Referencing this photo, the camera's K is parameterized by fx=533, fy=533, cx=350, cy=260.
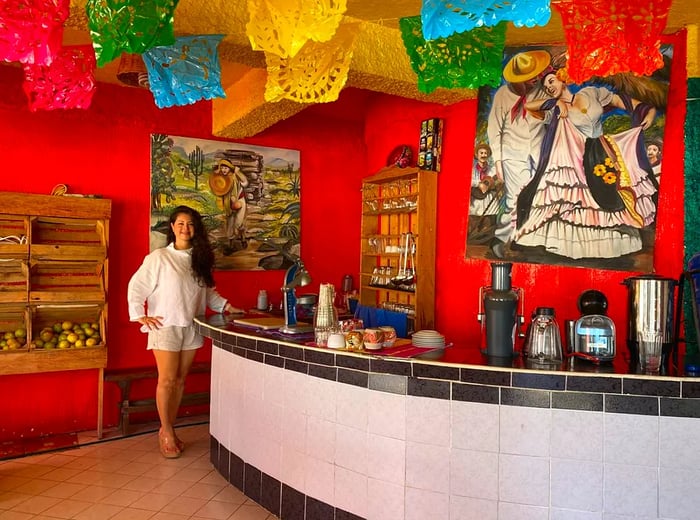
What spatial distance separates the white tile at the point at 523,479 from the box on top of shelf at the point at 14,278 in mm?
3807

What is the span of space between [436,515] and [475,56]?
2161 mm

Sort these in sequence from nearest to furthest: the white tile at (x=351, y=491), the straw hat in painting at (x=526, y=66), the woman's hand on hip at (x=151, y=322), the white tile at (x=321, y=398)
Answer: the white tile at (x=351, y=491) → the white tile at (x=321, y=398) → the straw hat in painting at (x=526, y=66) → the woman's hand on hip at (x=151, y=322)

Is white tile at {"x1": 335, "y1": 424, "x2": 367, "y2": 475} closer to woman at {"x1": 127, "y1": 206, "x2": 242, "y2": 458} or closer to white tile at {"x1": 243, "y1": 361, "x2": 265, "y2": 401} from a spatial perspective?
white tile at {"x1": 243, "y1": 361, "x2": 265, "y2": 401}

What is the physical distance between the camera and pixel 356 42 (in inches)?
134

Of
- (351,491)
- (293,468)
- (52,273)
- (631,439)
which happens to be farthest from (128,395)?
(631,439)

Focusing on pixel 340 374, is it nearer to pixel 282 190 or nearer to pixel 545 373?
pixel 545 373

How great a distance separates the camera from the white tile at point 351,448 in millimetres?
2689

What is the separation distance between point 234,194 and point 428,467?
374 centimetres

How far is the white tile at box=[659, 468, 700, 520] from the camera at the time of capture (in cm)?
218

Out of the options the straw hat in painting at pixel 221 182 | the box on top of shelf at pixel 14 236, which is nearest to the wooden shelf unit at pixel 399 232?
the straw hat in painting at pixel 221 182

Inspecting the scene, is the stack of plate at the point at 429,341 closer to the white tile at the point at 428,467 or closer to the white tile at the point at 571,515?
the white tile at the point at 428,467

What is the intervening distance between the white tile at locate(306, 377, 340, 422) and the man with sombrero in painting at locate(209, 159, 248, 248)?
112 inches

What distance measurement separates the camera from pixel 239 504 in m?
3.33

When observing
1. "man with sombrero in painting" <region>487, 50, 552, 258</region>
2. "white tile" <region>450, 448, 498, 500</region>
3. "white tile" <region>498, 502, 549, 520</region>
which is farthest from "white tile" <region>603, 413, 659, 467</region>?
"man with sombrero in painting" <region>487, 50, 552, 258</region>
